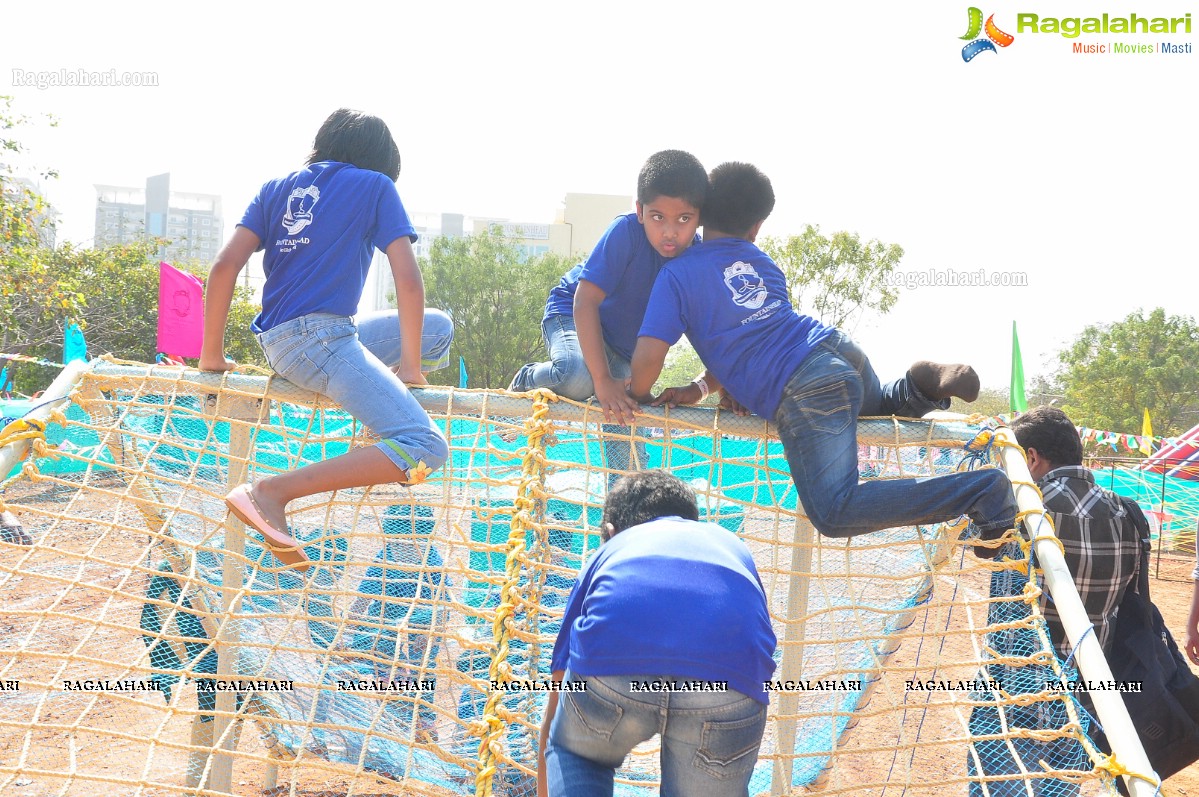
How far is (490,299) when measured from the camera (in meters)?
26.8

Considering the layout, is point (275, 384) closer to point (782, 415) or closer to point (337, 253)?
point (337, 253)

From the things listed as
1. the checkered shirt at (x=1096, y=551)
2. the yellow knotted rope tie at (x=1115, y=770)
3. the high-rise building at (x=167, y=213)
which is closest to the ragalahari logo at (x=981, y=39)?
the checkered shirt at (x=1096, y=551)

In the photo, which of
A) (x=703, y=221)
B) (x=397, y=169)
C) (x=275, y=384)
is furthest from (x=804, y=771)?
(x=397, y=169)

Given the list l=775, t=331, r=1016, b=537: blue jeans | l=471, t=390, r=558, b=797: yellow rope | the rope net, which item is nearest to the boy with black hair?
l=471, t=390, r=558, b=797: yellow rope

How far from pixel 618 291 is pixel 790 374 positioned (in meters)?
0.66

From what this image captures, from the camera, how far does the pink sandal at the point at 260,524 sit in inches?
91.3

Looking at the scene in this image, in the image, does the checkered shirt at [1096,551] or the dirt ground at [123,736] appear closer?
the checkered shirt at [1096,551]

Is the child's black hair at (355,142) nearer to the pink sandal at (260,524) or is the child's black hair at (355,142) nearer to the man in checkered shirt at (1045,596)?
the pink sandal at (260,524)

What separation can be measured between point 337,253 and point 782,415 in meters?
1.36

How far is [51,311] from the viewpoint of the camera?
13.9 metres

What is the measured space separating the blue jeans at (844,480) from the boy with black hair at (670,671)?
665mm

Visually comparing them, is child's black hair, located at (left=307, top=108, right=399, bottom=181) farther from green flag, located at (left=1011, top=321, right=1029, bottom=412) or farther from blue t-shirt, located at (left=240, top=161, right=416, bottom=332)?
green flag, located at (left=1011, top=321, right=1029, bottom=412)

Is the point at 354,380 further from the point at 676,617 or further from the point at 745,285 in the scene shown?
the point at 676,617

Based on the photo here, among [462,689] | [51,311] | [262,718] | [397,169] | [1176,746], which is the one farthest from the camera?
[51,311]
